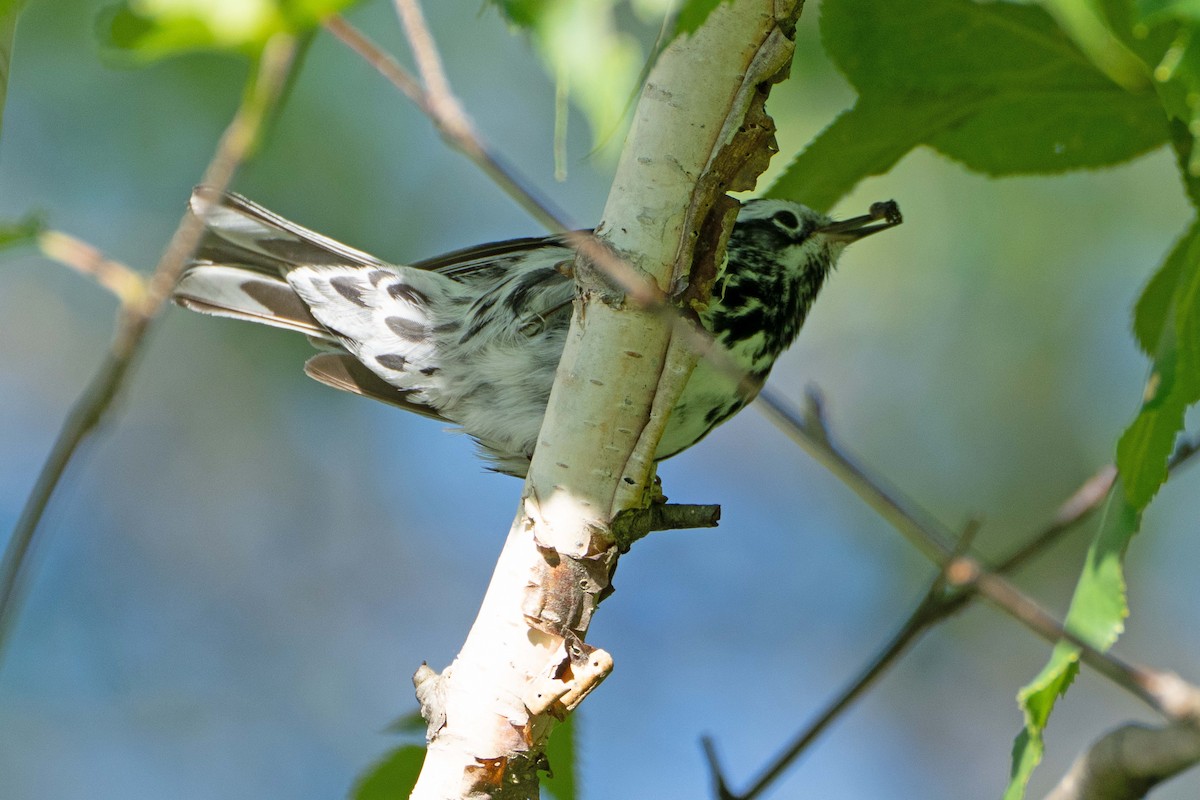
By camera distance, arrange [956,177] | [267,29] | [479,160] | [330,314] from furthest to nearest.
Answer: [956,177]
[330,314]
[479,160]
[267,29]

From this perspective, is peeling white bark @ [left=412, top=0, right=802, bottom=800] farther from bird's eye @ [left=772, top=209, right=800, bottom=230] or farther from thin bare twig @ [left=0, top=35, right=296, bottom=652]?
bird's eye @ [left=772, top=209, right=800, bottom=230]

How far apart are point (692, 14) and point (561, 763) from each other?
1.37 metres

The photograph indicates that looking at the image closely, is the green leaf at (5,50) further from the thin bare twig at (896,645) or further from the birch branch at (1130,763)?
the birch branch at (1130,763)

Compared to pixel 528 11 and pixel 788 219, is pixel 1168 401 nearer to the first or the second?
pixel 528 11

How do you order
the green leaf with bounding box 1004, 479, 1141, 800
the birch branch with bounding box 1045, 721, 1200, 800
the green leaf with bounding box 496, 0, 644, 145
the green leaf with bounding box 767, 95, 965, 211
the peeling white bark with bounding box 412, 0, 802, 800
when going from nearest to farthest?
the green leaf with bounding box 496, 0, 644, 145 → the green leaf with bounding box 1004, 479, 1141, 800 → the birch branch with bounding box 1045, 721, 1200, 800 → the peeling white bark with bounding box 412, 0, 802, 800 → the green leaf with bounding box 767, 95, 965, 211

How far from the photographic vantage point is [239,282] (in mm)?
3520

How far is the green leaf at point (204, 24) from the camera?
89 cm

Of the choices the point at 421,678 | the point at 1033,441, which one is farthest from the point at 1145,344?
the point at 1033,441

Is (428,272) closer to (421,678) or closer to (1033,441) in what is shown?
(421,678)

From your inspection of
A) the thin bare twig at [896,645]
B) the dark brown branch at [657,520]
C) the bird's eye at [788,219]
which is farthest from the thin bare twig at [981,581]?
the bird's eye at [788,219]

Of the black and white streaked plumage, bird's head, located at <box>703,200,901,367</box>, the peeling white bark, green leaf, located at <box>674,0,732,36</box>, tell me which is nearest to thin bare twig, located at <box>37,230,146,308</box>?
green leaf, located at <box>674,0,732,36</box>

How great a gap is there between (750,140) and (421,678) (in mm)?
1017

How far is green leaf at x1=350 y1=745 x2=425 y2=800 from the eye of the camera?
1.90 metres

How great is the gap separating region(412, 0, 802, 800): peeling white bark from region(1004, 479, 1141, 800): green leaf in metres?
0.68
